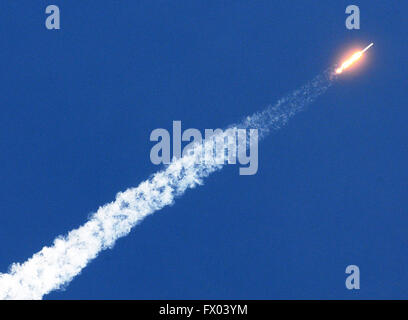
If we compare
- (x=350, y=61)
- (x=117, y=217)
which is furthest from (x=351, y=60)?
(x=117, y=217)

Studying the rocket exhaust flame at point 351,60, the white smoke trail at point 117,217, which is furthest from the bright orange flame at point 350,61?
the white smoke trail at point 117,217

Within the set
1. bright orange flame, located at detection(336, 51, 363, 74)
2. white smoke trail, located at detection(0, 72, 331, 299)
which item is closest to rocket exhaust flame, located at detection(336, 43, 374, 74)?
bright orange flame, located at detection(336, 51, 363, 74)

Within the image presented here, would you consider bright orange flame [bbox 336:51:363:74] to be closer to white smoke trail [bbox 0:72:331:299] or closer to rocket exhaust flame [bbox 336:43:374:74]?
rocket exhaust flame [bbox 336:43:374:74]

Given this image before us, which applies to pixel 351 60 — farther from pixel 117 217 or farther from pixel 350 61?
pixel 117 217

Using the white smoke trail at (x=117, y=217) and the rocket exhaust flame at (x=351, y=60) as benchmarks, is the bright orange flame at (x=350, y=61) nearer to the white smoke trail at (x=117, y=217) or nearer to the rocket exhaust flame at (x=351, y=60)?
the rocket exhaust flame at (x=351, y=60)
